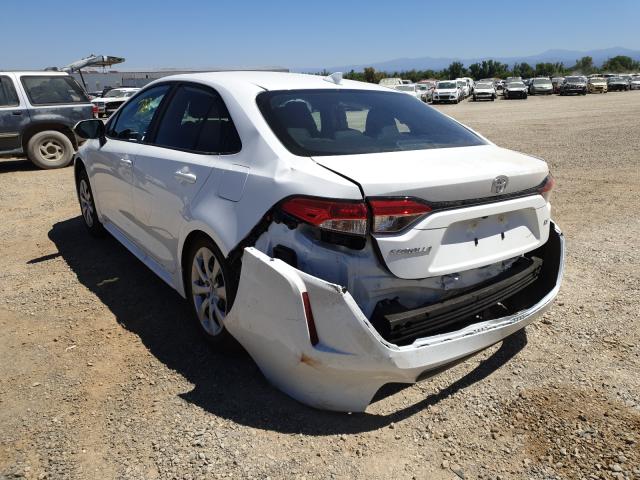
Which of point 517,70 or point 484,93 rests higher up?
point 517,70

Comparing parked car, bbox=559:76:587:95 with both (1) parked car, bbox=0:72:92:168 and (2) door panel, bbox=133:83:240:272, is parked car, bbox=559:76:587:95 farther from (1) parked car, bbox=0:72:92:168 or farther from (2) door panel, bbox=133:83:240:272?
(2) door panel, bbox=133:83:240:272

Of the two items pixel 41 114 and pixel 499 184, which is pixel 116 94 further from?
pixel 499 184

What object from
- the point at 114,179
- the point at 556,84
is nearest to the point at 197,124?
the point at 114,179

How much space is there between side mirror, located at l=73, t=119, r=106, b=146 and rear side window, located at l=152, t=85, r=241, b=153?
130 centimetres

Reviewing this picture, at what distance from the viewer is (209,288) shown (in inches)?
124

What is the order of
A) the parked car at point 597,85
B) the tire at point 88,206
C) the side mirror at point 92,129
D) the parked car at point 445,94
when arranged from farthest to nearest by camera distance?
the parked car at point 597,85 < the parked car at point 445,94 < the tire at point 88,206 < the side mirror at point 92,129

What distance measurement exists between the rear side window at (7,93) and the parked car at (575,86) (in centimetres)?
4233

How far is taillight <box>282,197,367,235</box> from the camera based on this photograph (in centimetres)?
224

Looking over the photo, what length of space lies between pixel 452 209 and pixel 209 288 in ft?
5.05

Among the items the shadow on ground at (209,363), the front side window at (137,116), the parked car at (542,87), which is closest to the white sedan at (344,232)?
the shadow on ground at (209,363)

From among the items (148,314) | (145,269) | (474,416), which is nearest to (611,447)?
→ (474,416)

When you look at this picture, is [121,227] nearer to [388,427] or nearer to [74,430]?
[74,430]

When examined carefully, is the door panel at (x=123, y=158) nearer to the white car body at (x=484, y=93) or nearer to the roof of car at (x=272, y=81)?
the roof of car at (x=272, y=81)

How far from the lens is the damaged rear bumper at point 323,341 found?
2.23m
